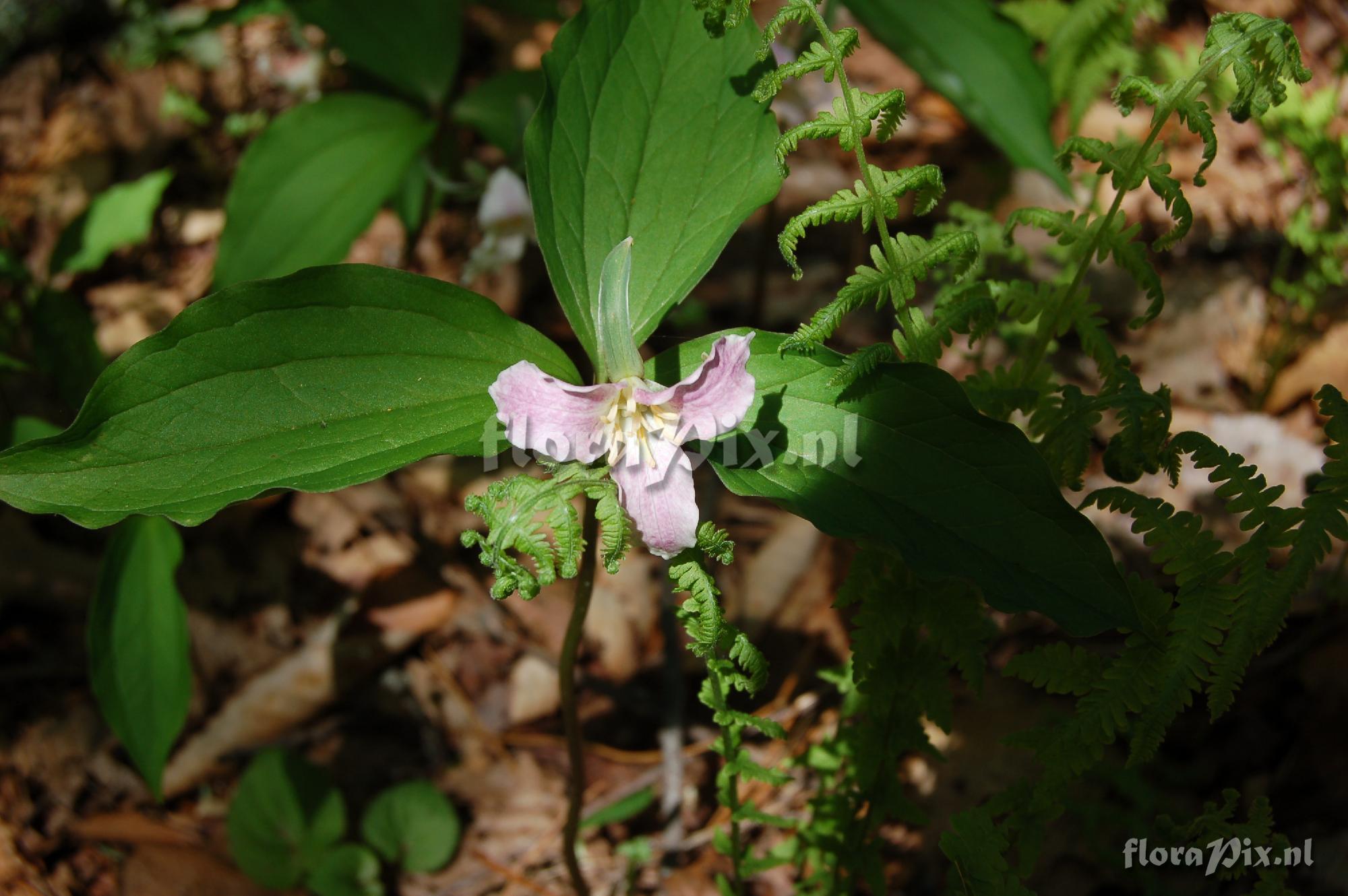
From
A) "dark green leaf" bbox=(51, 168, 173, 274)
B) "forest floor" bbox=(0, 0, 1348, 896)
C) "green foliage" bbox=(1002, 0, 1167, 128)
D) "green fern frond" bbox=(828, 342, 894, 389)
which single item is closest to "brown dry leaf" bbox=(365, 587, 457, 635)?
"forest floor" bbox=(0, 0, 1348, 896)

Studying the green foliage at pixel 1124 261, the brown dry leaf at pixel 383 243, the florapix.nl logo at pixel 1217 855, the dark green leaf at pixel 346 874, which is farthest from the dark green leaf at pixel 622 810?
the brown dry leaf at pixel 383 243

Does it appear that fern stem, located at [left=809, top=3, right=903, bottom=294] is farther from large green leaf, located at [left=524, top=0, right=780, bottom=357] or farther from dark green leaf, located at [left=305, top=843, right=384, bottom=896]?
dark green leaf, located at [left=305, top=843, right=384, bottom=896]

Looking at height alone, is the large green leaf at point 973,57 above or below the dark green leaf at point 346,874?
above

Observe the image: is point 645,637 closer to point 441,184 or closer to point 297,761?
point 297,761

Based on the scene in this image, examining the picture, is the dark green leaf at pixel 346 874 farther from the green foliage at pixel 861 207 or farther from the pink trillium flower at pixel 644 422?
the green foliage at pixel 861 207

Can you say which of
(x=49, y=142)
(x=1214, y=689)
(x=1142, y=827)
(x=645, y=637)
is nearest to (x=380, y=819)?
(x=645, y=637)

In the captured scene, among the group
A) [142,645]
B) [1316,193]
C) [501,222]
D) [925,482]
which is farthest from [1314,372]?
[142,645]

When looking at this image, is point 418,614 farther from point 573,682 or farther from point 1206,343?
point 1206,343
